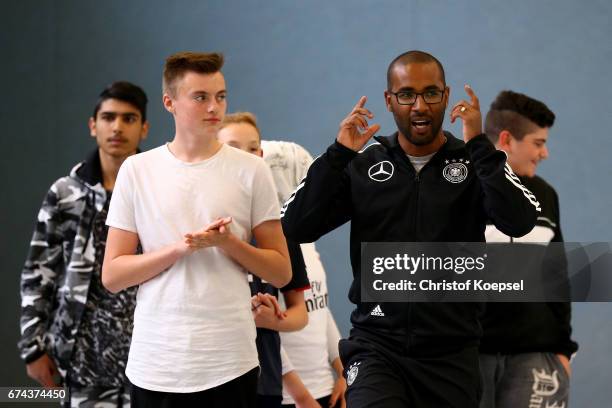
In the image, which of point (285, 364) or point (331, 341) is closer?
point (285, 364)

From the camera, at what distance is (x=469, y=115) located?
2.81 metres

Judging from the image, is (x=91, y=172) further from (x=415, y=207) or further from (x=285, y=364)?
(x=415, y=207)

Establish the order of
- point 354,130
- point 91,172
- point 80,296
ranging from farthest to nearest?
point 91,172 → point 80,296 → point 354,130

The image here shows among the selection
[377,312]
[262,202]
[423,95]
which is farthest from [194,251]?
[423,95]

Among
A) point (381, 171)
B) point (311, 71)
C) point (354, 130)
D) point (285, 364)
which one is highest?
point (311, 71)

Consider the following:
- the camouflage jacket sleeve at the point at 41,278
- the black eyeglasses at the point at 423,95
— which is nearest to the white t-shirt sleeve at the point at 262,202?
the black eyeglasses at the point at 423,95

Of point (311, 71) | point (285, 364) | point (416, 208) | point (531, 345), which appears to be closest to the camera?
point (416, 208)

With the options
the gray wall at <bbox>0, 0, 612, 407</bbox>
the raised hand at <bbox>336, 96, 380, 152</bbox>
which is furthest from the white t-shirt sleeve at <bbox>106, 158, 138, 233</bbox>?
the gray wall at <bbox>0, 0, 612, 407</bbox>

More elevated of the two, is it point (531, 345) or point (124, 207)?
point (124, 207)

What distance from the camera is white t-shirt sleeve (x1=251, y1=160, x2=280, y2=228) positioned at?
9.73 feet

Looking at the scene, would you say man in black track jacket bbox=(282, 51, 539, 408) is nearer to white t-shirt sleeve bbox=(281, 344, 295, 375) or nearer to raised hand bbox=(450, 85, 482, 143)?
raised hand bbox=(450, 85, 482, 143)

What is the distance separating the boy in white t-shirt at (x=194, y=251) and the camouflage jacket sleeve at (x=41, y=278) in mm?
1001

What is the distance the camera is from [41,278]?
390 centimetres

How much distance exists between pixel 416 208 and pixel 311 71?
3110 millimetres
